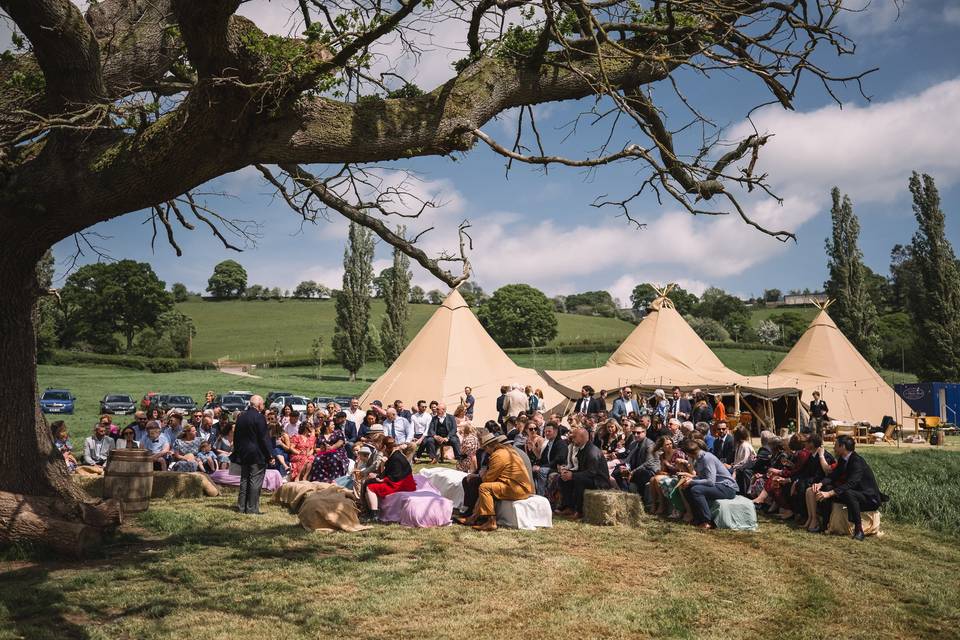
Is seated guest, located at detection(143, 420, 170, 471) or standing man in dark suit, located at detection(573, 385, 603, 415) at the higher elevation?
standing man in dark suit, located at detection(573, 385, 603, 415)

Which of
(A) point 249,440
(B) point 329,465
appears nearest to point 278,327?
(B) point 329,465

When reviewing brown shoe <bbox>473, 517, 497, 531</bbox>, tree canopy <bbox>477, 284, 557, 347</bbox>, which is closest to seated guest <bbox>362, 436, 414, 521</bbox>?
brown shoe <bbox>473, 517, 497, 531</bbox>

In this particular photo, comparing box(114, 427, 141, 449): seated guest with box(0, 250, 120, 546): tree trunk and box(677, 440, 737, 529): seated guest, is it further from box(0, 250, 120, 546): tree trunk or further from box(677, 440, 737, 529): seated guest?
box(677, 440, 737, 529): seated guest

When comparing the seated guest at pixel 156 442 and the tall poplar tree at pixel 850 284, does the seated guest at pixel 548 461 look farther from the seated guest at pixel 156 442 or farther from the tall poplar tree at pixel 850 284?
the tall poplar tree at pixel 850 284

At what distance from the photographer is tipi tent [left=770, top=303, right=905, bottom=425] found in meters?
21.0

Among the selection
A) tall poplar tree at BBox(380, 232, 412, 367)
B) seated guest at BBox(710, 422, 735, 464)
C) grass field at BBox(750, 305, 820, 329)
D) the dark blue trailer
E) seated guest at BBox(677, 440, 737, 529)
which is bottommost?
seated guest at BBox(677, 440, 737, 529)

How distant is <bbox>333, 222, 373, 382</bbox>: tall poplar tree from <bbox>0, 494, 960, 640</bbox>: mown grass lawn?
3957cm

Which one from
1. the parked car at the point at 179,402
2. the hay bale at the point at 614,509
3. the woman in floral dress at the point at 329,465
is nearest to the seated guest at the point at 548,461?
the hay bale at the point at 614,509

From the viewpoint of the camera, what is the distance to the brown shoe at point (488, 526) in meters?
7.79

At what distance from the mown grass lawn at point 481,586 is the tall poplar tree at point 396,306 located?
37776 mm

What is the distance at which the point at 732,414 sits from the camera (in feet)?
63.6

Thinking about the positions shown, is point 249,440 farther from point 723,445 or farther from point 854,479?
point 854,479

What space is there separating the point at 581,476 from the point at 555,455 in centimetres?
84

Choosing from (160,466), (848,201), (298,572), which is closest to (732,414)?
(160,466)
